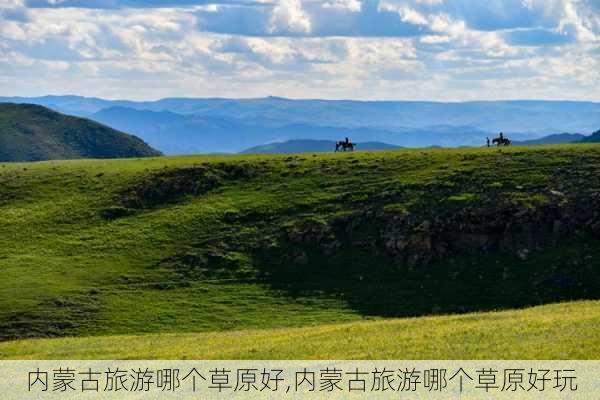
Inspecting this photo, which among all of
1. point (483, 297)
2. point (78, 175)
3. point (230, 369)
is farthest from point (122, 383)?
point (78, 175)

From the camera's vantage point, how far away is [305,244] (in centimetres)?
A: 7312

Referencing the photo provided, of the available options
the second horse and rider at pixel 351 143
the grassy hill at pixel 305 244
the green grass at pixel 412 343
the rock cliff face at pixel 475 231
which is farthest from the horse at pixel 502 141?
the green grass at pixel 412 343

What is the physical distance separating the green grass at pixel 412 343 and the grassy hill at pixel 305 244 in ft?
27.3

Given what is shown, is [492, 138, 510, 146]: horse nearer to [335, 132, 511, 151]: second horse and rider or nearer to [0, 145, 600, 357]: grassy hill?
[335, 132, 511, 151]: second horse and rider

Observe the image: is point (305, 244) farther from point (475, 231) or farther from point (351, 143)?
point (351, 143)

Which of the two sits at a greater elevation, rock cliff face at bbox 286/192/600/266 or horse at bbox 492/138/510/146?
horse at bbox 492/138/510/146

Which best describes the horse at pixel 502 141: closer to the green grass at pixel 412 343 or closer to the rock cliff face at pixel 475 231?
the rock cliff face at pixel 475 231

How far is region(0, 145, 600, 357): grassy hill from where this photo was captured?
204ft

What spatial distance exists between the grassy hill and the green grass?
8.31 m

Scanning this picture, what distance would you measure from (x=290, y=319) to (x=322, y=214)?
17.8 m

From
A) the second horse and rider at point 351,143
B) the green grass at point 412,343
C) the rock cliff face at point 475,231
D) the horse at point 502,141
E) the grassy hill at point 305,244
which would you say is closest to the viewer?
the green grass at point 412,343

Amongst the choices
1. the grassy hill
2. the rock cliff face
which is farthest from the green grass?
the rock cliff face

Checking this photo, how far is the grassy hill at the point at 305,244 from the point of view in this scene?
62250 millimetres

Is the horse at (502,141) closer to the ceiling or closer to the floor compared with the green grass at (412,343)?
closer to the ceiling
